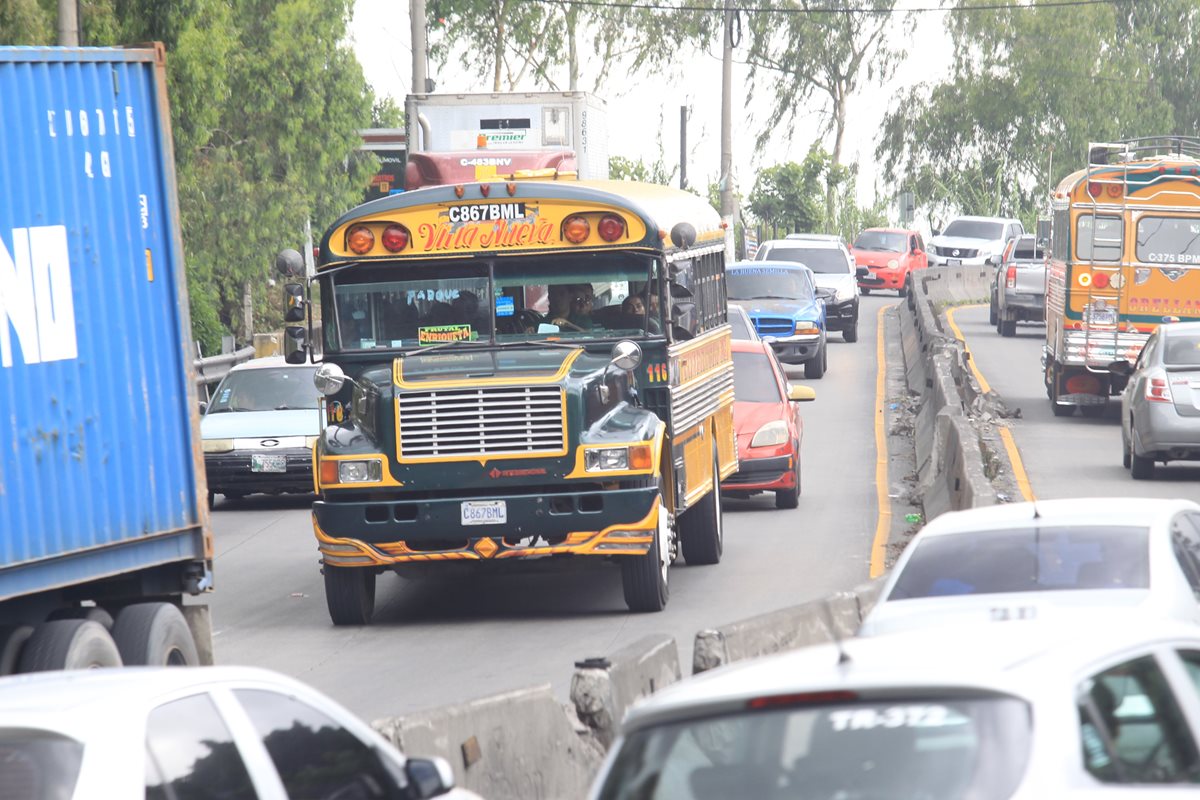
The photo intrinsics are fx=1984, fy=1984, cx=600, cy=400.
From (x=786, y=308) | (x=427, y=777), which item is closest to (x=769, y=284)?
(x=786, y=308)

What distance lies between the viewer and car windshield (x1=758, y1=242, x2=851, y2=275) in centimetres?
4253

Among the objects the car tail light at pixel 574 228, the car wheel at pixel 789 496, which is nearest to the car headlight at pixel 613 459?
the car tail light at pixel 574 228

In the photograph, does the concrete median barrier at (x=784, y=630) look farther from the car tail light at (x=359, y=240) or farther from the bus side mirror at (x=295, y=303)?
the bus side mirror at (x=295, y=303)

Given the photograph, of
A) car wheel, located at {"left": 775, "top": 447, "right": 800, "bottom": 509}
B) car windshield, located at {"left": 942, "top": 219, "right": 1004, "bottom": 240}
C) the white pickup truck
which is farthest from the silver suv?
car wheel, located at {"left": 775, "top": 447, "right": 800, "bottom": 509}

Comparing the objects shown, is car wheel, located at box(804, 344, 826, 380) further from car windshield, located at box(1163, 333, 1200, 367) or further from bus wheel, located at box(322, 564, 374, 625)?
bus wheel, located at box(322, 564, 374, 625)

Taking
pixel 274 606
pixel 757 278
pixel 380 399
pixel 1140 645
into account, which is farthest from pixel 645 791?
pixel 757 278

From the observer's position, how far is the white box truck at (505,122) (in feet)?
82.1

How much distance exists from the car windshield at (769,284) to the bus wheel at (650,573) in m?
21.4

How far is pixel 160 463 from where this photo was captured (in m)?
9.74

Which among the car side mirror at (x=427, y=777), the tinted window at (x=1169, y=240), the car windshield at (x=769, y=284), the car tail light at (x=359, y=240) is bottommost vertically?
the car windshield at (x=769, y=284)

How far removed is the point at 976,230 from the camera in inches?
2611

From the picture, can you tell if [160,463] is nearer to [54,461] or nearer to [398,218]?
[54,461]

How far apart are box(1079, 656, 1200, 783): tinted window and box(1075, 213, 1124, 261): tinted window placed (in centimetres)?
2335

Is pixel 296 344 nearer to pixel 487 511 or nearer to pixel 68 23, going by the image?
pixel 487 511
